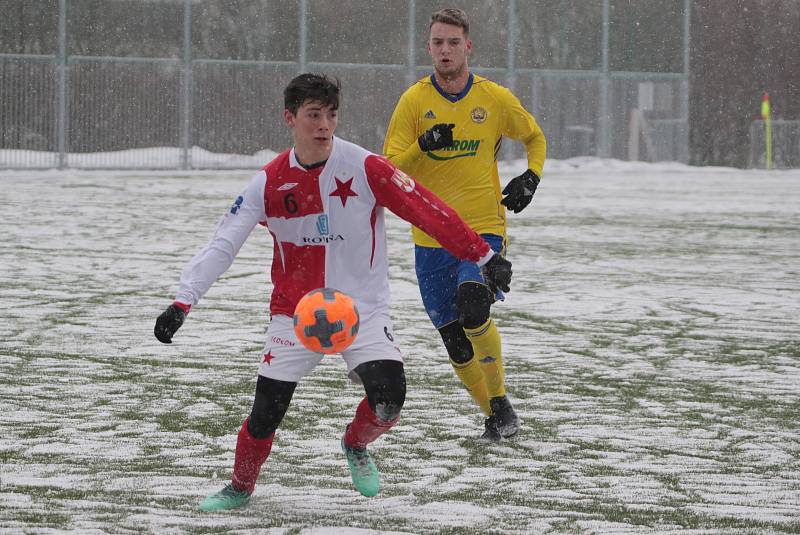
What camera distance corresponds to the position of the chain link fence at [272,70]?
32656 mm

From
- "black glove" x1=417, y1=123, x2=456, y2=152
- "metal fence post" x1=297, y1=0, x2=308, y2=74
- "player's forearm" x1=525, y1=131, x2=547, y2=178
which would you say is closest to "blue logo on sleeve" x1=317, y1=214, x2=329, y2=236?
"black glove" x1=417, y1=123, x2=456, y2=152

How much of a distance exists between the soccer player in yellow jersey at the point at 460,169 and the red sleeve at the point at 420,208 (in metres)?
1.22

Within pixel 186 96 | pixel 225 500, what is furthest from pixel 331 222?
pixel 186 96

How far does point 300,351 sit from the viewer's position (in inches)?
200

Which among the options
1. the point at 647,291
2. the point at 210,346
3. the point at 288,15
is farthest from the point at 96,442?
the point at 288,15

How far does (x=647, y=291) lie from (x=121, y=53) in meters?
24.7

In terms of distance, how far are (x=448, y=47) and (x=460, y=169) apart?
0.58 m

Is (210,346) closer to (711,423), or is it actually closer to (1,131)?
(711,423)

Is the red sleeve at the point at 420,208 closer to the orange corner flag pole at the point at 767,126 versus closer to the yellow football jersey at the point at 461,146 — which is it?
the yellow football jersey at the point at 461,146

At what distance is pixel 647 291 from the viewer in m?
12.0

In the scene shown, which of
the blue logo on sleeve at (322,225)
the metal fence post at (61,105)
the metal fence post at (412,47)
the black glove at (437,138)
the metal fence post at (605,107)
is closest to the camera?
the blue logo on sleeve at (322,225)

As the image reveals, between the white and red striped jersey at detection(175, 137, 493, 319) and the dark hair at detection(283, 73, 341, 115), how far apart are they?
18 cm

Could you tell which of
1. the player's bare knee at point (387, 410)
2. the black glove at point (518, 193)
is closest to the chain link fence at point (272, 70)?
the black glove at point (518, 193)

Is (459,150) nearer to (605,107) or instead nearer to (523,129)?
(523,129)
